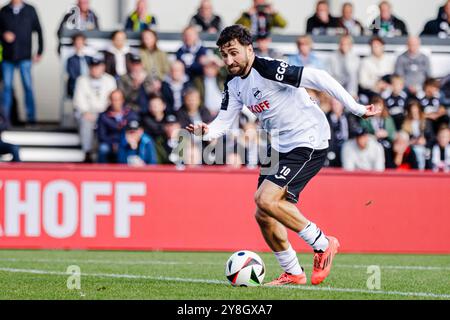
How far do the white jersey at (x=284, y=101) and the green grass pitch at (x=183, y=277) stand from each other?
1427 mm

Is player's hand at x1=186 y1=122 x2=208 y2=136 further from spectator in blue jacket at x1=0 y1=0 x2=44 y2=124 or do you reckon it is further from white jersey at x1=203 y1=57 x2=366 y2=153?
spectator in blue jacket at x1=0 y1=0 x2=44 y2=124

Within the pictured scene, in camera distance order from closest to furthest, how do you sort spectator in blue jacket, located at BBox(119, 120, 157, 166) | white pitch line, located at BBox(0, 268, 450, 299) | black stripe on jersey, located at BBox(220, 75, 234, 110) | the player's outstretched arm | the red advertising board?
white pitch line, located at BBox(0, 268, 450, 299) → the player's outstretched arm → black stripe on jersey, located at BBox(220, 75, 234, 110) → the red advertising board → spectator in blue jacket, located at BBox(119, 120, 157, 166)

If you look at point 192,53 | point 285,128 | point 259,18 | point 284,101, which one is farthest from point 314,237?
point 259,18

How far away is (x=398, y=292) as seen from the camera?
9.44m

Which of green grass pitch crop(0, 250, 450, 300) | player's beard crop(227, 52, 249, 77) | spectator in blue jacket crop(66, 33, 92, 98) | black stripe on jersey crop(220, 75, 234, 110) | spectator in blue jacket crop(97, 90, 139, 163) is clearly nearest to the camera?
green grass pitch crop(0, 250, 450, 300)

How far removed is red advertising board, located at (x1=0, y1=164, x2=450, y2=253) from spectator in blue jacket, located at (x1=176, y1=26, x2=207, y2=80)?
3431mm

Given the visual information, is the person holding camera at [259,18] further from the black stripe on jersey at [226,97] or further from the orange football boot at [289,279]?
the orange football boot at [289,279]

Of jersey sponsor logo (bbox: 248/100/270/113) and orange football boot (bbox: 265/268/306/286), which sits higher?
jersey sponsor logo (bbox: 248/100/270/113)

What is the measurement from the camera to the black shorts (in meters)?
10.0

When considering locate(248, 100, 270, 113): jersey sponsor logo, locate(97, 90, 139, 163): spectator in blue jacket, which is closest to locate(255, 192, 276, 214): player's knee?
locate(248, 100, 270, 113): jersey sponsor logo

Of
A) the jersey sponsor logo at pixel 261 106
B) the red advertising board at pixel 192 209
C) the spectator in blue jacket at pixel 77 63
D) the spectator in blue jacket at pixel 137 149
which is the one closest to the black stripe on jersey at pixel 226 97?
the jersey sponsor logo at pixel 261 106

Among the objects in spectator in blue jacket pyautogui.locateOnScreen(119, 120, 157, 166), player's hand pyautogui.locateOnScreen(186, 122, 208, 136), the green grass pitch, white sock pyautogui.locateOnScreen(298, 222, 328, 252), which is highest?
player's hand pyautogui.locateOnScreen(186, 122, 208, 136)

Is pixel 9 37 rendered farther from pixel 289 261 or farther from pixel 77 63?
pixel 289 261

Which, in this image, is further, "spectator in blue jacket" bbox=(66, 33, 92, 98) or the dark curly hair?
"spectator in blue jacket" bbox=(66, 33, 92, 98)
